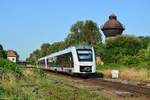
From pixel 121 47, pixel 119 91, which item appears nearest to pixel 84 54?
pixel 119 91

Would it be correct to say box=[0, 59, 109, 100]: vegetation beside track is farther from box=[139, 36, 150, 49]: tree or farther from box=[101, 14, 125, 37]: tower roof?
box=[101, 14, 125, 37]: tower roof

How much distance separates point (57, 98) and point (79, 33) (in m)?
92.7

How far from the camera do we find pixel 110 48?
72188 mm

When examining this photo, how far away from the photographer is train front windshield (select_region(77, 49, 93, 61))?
32281 mm

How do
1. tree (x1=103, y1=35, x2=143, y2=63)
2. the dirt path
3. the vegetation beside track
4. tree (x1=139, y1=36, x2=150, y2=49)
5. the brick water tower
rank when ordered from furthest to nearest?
the brick water tower < tree (x1=139, y1=36, x2=150, y2=49) < tree (x1=103, y1=35, x2=143, y2=63) < the dirt path < the vegetation beside track

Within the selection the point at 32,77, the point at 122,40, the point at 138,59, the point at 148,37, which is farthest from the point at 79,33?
the point at 32,77

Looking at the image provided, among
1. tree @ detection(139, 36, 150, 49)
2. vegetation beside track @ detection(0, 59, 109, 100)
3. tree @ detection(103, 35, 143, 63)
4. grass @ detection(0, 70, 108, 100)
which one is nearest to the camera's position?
vegetation beside track @ detection(0, 59, 109, 100)

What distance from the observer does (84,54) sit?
32.7 metres

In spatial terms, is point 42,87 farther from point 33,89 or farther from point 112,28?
point 112,28

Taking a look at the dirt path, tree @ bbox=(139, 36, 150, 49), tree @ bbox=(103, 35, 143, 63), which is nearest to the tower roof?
tree @ bbox=(139, 36, 150, 49)

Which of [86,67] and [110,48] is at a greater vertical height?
[110,48]

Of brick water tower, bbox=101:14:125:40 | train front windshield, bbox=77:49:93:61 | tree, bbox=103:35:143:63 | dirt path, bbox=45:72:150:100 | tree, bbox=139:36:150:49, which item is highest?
brick water tower, bbox=101:14:125:40

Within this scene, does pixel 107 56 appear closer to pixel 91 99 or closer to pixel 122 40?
pixel 122 40

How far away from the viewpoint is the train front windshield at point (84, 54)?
106 feet
